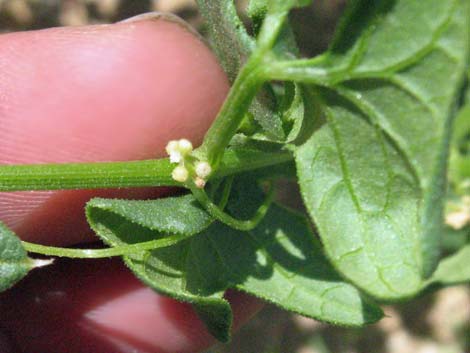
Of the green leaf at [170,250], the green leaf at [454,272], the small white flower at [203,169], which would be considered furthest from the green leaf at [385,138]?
the green leaf at [454,272]

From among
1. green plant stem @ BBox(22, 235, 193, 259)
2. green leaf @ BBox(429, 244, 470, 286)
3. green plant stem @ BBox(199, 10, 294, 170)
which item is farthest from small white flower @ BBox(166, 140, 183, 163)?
green leaf @ BBox(429, 244, 470, 286)

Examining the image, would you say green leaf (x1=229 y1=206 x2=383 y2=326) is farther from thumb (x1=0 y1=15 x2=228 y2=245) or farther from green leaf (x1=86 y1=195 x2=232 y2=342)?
thumb (x1=0 y1=15 x2=228 y2=245)

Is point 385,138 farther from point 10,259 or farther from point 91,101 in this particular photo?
point 91,101

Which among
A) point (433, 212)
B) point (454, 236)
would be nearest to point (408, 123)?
point (433, 212)

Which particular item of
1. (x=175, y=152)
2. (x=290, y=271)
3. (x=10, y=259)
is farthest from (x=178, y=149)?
(x=290, y=271)

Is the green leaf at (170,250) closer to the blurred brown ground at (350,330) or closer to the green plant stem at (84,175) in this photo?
the green plant stem at (84,175)

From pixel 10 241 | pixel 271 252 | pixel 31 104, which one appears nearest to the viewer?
pixel 10 241

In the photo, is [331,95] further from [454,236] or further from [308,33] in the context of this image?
[308,33]
